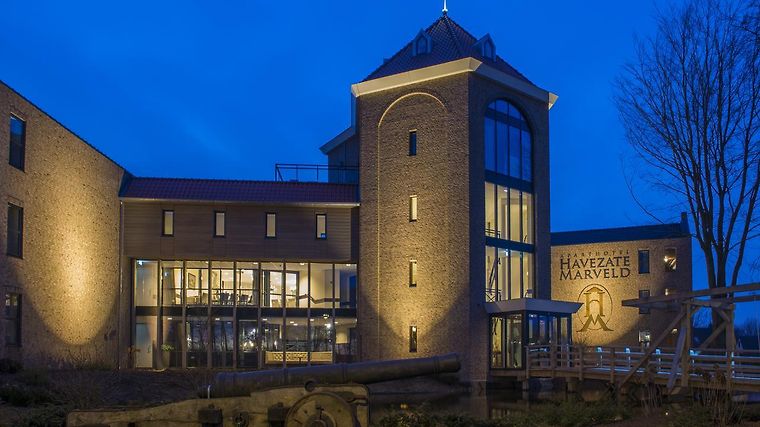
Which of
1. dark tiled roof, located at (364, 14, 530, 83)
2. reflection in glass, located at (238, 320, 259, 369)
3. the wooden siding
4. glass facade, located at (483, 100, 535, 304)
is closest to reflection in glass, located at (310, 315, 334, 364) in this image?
reflection in glass, located at (238, 320, 259, 369)

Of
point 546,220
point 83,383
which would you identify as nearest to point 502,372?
point 546,220

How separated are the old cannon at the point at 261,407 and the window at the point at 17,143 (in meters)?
16.1

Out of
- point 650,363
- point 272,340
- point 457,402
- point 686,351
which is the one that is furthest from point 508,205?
point 686,351

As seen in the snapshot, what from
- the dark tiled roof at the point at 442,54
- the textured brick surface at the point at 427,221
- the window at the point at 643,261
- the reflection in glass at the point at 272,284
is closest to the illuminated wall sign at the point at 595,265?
the window at the point at 643,261

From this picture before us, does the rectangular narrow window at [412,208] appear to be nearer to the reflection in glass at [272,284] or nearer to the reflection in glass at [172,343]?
the reflection in glass at [272,284]

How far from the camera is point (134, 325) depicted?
3738cm

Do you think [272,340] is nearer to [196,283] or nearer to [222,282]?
[222,282]

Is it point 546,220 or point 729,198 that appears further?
point 546,220

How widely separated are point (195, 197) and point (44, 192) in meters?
9.22

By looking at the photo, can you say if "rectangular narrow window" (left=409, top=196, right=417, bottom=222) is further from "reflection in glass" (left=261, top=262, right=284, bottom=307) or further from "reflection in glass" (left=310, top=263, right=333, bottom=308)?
"reflection in glass" (left=261, top=262, right=284, bottom=307)

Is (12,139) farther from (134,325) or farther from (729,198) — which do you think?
(729,198)

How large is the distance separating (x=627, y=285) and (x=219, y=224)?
78.2 feet

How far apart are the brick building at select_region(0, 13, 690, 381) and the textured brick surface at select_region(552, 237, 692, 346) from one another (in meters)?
12.7

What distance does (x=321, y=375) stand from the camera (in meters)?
13.1
